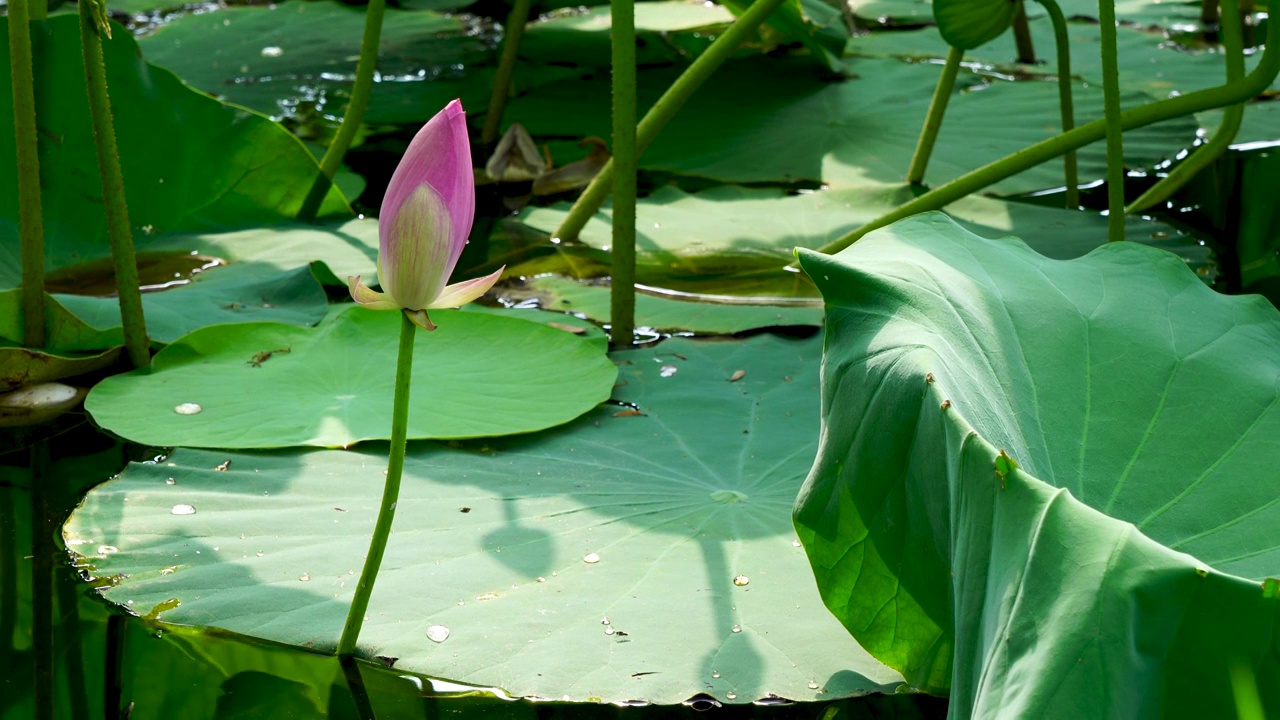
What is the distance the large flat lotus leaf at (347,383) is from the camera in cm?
149

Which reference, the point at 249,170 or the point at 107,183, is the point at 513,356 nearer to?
the point at 107,183

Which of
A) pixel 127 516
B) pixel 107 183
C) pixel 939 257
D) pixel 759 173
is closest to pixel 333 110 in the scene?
pixel 759 173

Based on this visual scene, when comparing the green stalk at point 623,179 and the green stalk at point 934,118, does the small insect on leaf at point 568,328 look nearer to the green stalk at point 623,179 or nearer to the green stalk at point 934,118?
the green stalk at point 623,179

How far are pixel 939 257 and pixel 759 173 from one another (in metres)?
1.63

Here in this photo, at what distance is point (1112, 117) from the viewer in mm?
1600

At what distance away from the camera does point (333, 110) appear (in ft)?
10.6

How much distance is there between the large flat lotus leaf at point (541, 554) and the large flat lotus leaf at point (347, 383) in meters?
0.04

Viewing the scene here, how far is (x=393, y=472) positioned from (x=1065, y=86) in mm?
1787

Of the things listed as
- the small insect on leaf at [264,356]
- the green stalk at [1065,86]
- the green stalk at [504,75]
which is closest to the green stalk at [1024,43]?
the green stalk at [1065,86]

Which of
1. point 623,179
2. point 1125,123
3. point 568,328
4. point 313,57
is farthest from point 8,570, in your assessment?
point 313,57

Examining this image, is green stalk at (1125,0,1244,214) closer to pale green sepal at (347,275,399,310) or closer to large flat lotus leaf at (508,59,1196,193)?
large flat lotus leaf at (508,59,1196,193)

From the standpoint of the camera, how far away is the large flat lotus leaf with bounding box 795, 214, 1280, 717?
61 centimetres

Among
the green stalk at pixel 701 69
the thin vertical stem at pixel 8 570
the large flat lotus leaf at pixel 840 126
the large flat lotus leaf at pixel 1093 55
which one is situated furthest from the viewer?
the large flat lotus leaf at pixel 1093 55

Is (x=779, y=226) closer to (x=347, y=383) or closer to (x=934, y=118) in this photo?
(x=934, y=118)
